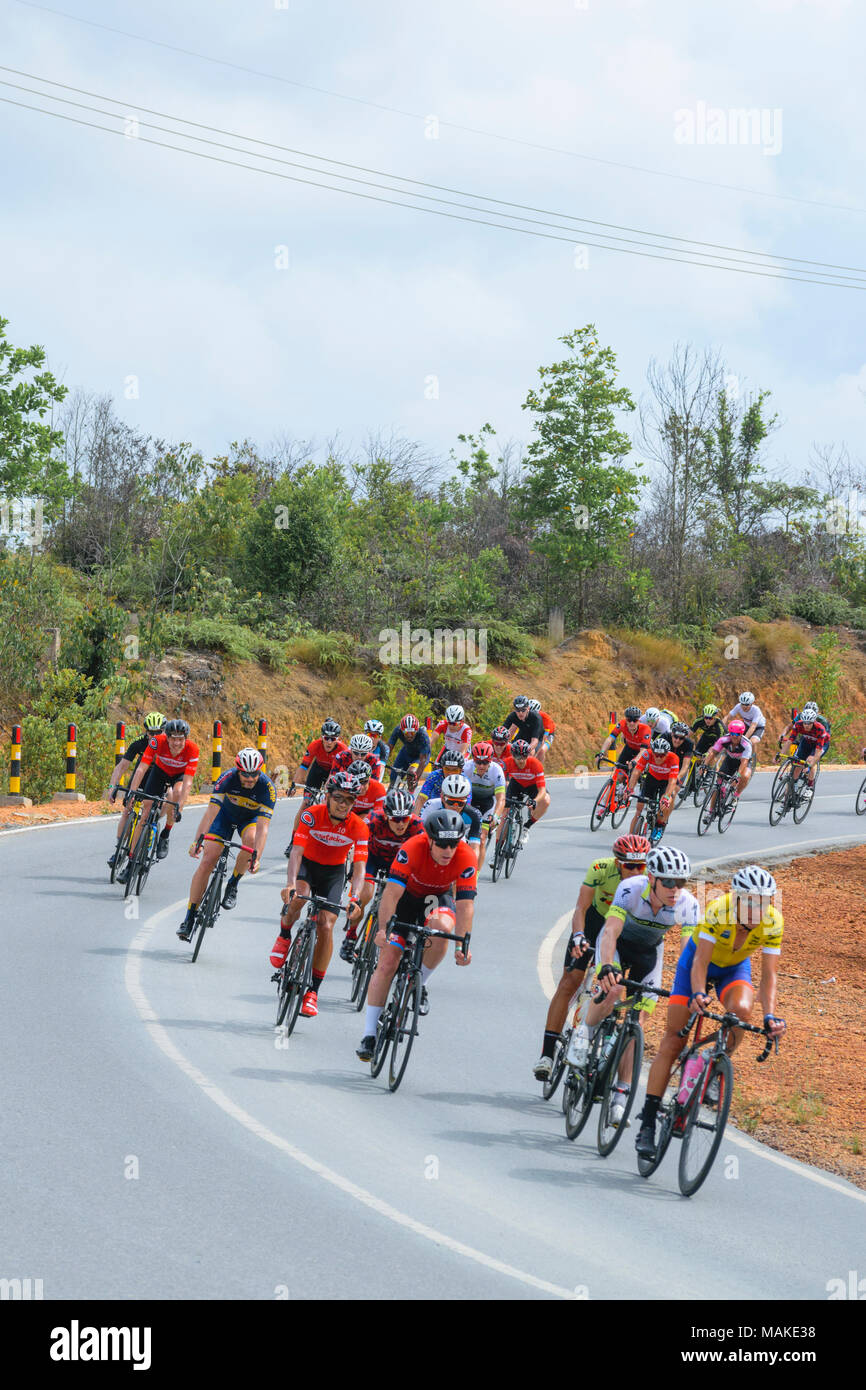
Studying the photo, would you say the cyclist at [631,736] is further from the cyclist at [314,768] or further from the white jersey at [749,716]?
the cyclist at [314,768]

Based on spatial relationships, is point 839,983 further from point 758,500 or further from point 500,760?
point 758,500

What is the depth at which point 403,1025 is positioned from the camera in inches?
370

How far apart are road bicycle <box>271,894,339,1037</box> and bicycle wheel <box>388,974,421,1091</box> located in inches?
45.4

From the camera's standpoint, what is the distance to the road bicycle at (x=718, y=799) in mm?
23578

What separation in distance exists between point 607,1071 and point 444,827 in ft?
6.60

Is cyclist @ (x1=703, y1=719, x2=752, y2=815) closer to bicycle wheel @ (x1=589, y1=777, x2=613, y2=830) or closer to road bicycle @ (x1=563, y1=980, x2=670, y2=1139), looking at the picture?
bicycle wheel @ (x1=589, y1=777, x2=613, y2=830)

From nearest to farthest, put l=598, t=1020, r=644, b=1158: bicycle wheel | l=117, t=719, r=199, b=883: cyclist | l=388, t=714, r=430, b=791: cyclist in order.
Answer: l=598, t=1020, r=644, b=1158: bicycle wheel, l=117, t=719, r=199, b=883: cyclist, l=388, t=714, r=430, b=791: cyclist

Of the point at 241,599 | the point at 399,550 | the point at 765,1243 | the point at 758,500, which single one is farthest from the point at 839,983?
the point at 758,500

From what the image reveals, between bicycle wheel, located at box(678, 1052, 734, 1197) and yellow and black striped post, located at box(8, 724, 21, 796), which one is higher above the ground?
yellow and black striped post, located at box(8, 724, 21, 796)

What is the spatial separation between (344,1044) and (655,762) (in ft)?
36.7

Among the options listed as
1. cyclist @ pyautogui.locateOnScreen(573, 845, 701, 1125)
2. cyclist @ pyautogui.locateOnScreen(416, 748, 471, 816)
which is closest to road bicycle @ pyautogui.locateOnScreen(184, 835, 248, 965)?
cyclist @ pyautogui.locateOnScreen(416, 748, 471, 816)

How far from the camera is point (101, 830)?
20.1 m

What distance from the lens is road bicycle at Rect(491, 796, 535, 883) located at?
60.6ft

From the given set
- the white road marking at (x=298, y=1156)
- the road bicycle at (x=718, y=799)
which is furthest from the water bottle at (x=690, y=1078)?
the road bicycle at (x=718, y=799)
